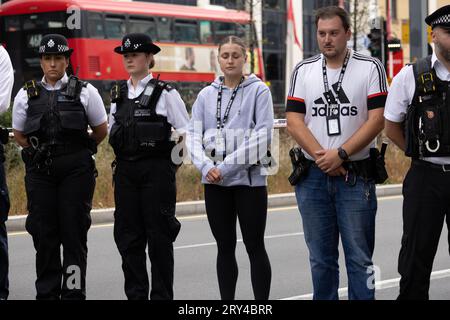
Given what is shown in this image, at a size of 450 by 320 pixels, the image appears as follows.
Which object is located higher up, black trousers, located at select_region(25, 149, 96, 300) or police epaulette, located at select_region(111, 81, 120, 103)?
police epaulette, located at select_region(111, 81, 120, 103)

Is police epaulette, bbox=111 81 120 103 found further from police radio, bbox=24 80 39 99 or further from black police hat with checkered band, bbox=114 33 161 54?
police radio, bbox=24 80 39 99

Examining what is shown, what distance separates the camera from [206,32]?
32.9 m

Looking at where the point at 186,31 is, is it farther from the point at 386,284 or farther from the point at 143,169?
the point at 143,169

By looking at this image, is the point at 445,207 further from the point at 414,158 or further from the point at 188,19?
the point at 188,19

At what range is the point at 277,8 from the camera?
47.2 meters

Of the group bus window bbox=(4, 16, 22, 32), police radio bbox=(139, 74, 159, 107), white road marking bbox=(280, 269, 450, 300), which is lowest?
white road marking bbox=(280, 269, 450, 300)

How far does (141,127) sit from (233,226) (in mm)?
937

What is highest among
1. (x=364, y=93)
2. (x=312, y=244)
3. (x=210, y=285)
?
(x=364, y=93)

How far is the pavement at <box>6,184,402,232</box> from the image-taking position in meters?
13.1

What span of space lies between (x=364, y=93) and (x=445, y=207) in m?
0.87

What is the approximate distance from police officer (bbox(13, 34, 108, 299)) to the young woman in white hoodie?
861 mm

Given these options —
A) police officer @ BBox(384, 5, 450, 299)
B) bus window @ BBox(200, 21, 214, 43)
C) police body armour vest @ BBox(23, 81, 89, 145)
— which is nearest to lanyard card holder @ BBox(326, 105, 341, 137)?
police officer @ BBox(384, 5, 450, 299)
